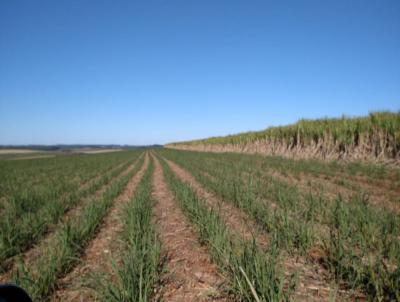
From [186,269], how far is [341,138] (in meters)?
15.7

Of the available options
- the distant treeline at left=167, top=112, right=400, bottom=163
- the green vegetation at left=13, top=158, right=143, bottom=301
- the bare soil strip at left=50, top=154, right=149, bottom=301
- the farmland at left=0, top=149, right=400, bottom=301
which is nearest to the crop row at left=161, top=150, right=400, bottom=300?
the farmland at left=0, top=149, right=400, bottom=301

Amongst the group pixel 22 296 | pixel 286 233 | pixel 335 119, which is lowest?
pixel 286 233

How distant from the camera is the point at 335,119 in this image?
16297 mm

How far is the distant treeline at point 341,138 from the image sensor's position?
12.1m

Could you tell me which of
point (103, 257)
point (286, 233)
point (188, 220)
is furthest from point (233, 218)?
point (103, 257)

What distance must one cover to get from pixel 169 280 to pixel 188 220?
2.27 m

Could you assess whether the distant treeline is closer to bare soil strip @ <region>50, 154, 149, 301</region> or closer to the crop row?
the crop row

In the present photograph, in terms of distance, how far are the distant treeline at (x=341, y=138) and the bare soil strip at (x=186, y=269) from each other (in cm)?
1329

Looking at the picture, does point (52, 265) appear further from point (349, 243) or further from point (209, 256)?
point (349, 243)

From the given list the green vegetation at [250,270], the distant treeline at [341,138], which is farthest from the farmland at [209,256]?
the distant treeline at [341,138]

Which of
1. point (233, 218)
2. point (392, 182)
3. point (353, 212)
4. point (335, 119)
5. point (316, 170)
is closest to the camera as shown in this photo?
point (353, 212)

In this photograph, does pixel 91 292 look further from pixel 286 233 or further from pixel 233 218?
pixel 233 218

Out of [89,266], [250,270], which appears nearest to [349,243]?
[250,270]

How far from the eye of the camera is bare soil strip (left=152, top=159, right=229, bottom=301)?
2.37m
